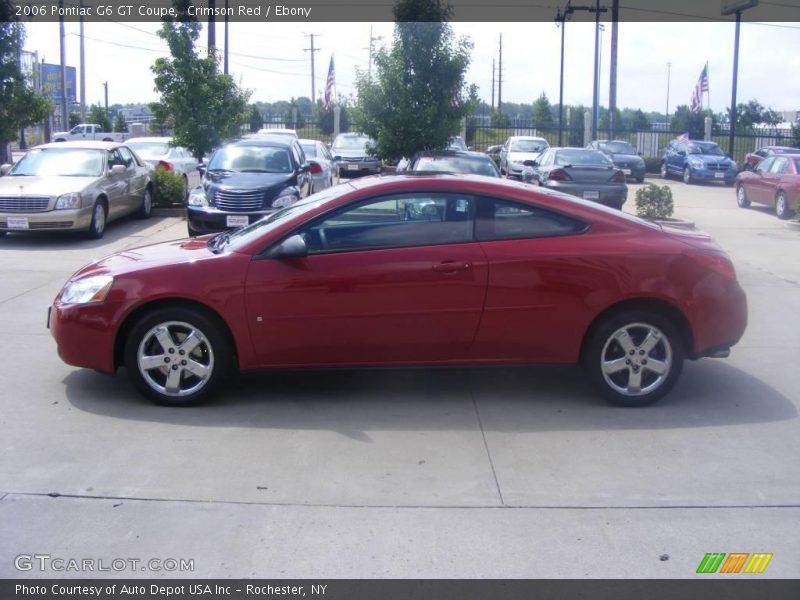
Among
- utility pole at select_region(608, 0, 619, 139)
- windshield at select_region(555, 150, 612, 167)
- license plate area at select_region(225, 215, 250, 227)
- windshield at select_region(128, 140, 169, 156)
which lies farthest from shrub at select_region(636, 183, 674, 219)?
utility pole at select_region(608, 0, 619, 139)

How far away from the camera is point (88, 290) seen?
6289 millimetres

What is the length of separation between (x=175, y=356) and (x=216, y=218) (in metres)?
7.88

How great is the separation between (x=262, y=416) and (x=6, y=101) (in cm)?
1515

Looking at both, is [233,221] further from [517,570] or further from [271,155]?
[517,570]

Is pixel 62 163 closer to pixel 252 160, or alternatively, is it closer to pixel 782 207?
pixel 252 160

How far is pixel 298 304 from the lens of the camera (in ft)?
20.1

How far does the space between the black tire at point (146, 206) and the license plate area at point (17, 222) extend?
11.0ft

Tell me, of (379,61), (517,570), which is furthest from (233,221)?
(517,570)

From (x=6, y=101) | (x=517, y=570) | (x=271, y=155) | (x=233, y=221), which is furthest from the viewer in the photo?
(x=6, y=101)

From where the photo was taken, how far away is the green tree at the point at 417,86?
61.6 feet

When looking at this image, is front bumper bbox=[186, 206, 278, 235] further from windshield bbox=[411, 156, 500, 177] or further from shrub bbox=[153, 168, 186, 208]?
shrub bbox=[153, 168, 186, 208]

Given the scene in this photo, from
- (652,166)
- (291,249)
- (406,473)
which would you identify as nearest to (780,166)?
(291,249)

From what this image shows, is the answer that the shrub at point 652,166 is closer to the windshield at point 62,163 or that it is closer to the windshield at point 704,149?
the windshield at point 704,149

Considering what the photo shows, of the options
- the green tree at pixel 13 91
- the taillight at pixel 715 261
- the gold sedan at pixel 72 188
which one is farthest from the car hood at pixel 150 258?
the green tree at pixel 13 91
